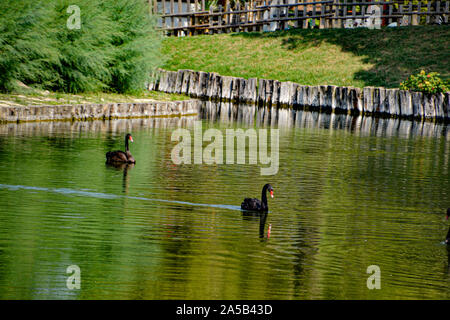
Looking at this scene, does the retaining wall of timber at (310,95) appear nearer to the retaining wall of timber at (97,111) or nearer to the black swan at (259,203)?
the retaining wall of timber at (97,111)

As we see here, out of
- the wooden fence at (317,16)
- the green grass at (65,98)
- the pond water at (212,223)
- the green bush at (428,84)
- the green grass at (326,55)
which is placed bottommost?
the pond water at (212,223)

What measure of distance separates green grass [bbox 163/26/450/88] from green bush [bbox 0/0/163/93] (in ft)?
39.9

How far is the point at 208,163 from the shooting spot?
2280 centimetres

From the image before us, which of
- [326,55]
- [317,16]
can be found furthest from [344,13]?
[326,55]

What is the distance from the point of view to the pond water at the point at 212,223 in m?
11.5

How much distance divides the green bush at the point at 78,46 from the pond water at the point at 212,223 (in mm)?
4336

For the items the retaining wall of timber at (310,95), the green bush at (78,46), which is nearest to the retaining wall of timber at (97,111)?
the green bush at (78,46)

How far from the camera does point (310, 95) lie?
43.2 m

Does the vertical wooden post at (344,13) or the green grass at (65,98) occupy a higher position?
the vertical wooden post at (344,13)

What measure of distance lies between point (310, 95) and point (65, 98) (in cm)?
1520

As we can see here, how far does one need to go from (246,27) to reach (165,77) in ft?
53.0

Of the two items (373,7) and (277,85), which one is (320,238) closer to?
(277,85)

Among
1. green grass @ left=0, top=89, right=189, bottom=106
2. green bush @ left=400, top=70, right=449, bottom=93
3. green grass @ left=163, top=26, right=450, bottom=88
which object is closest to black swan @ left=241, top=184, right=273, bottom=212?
green grass @ left=0, top=89, right=189, bottom=106

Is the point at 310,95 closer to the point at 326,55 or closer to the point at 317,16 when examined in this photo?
the point at 326,55
